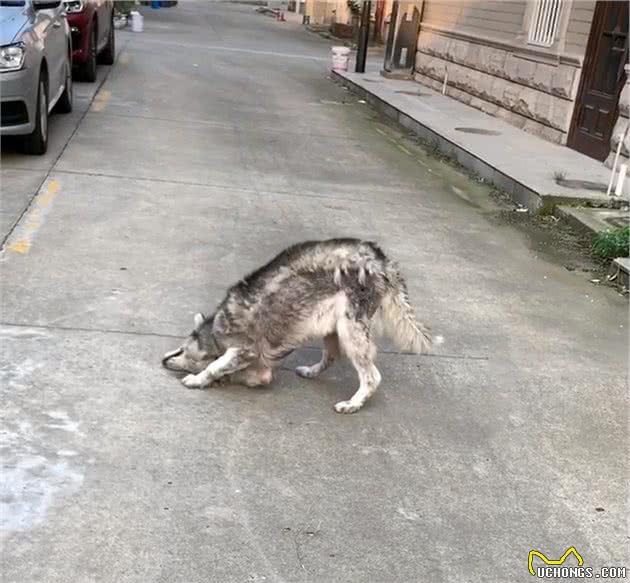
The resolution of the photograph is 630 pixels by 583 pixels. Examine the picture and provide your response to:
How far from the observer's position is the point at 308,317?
4.34 metres

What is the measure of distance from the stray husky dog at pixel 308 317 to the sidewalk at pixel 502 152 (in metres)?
5.12

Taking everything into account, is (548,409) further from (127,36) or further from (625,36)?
(127,36)

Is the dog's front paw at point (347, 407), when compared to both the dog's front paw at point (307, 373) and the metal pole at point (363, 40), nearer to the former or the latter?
the dog's front paw at point (307, 373)

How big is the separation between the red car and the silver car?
2780 mm

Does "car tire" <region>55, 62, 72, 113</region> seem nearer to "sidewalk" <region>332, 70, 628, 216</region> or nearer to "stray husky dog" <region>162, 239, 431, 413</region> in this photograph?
"sidewalk" <region>332, 70, 628, 216</region>

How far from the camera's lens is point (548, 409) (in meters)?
4.73

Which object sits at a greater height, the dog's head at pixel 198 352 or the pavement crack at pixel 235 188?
the dog's head at pixel 198 352

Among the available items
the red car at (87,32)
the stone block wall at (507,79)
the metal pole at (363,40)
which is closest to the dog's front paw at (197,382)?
the red car at (87,32)

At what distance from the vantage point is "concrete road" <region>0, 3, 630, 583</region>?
10.8 feet

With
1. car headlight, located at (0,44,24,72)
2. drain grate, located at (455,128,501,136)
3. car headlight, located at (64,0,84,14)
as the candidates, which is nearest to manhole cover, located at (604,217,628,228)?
drain grate, located at (455,128,501,136)

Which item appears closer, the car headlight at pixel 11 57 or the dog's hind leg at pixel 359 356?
the dog's hind leg at pixel 359 356

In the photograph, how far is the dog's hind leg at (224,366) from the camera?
14.5 feet

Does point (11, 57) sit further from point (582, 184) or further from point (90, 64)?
point (582, 184)

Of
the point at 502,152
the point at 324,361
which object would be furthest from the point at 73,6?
the point at 324,361
